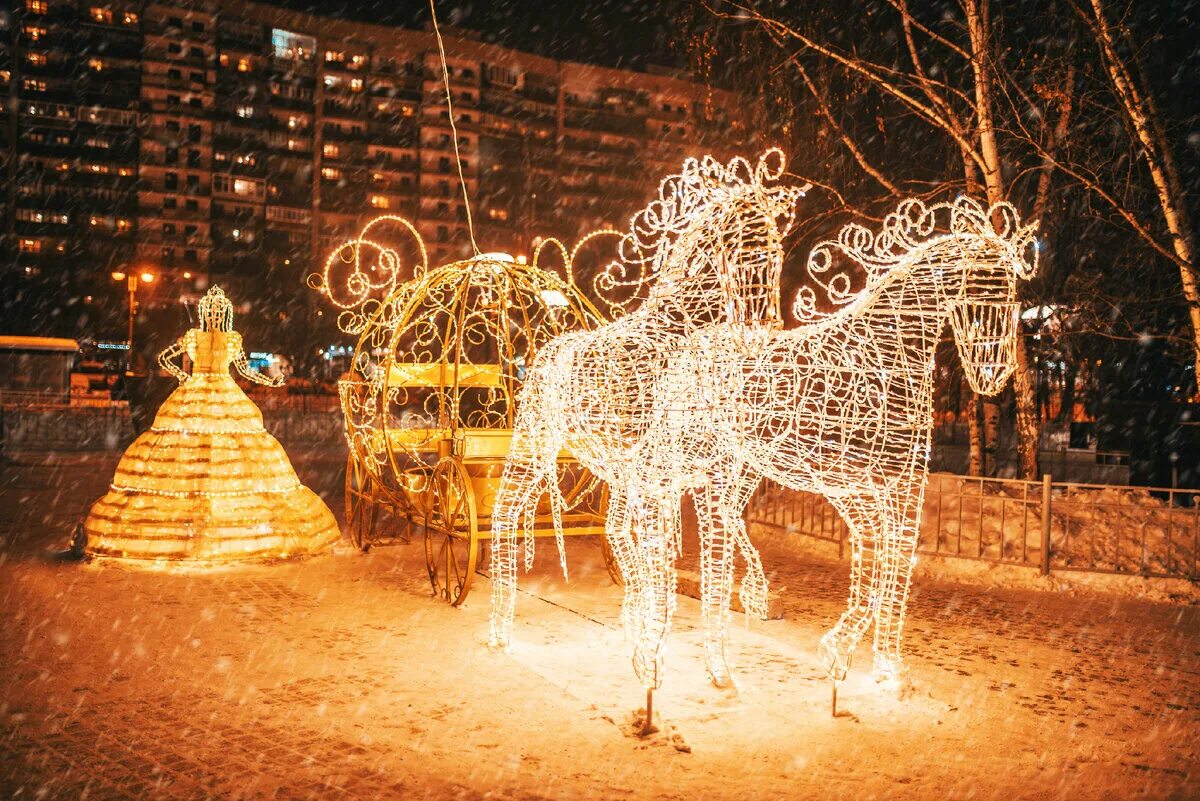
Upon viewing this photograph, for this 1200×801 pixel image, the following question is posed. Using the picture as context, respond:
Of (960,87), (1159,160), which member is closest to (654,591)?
(1159,160)

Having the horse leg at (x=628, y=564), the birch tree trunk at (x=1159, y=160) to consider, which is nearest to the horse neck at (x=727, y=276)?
the horse leg at (x=628, y=564)

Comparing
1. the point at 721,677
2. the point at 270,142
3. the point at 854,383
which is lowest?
the point at 721,677

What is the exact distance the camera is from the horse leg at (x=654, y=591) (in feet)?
17.3

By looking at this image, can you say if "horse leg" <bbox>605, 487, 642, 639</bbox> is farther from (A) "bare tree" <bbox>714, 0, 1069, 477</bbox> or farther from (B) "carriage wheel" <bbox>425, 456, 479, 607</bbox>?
(A) "bare tree" <bbox>714, 0, 1069, 477</bbox>

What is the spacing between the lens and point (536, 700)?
5.59m

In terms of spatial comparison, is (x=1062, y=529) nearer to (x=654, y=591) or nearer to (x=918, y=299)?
(x=918, y=299)

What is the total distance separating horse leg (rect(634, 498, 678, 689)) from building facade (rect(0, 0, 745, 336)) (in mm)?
48126

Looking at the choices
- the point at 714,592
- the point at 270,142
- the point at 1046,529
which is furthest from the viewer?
the point at 270,142

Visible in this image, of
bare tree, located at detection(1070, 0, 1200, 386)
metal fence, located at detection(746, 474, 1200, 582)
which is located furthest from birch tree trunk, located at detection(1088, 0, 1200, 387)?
metal fence, located at detection(746, 474, 1200, 582)

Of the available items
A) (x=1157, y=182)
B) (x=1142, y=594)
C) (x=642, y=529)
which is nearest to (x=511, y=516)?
(x=642, y=529)

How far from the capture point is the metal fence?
359 inches

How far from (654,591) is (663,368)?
1.24m

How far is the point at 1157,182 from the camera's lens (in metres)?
10.2

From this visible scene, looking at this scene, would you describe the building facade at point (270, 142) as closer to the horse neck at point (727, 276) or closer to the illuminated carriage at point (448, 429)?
the illuminated carriage at point (448, 429)
